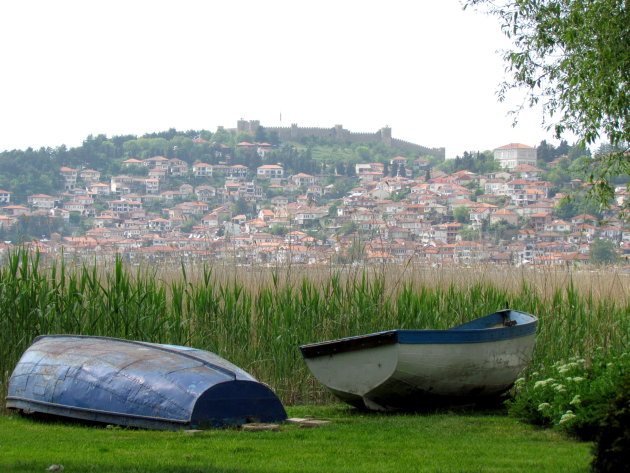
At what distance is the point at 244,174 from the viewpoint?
406 feet

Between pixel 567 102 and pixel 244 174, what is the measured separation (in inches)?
4421

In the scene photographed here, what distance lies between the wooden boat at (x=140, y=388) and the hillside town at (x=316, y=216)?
3525 millimetres

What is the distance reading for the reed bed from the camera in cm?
1113

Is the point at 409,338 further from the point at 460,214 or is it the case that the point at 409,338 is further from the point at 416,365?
the point at 460,214

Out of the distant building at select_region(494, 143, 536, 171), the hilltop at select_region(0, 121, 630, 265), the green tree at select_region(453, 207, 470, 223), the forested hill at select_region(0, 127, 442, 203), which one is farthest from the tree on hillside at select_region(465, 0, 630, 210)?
the distant building at select_region(494, 143, 536, 171)

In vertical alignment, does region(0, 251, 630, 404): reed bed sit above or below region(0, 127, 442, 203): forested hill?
below

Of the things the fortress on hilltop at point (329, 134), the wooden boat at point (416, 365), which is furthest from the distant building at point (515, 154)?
the wooden boat at point (416, 365)

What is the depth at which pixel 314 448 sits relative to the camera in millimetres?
7457

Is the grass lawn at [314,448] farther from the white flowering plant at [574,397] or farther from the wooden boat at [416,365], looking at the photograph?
the wooden boat at [416,365]

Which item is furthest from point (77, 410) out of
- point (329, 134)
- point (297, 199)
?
point (329, 134)

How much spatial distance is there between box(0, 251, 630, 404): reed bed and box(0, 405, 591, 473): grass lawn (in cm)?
221

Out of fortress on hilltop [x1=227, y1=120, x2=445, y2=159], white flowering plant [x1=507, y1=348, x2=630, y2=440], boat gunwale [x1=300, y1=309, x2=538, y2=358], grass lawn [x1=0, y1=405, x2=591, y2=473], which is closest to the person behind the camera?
grass lawn [x1=0, y1=405, x2=591, y2=473]

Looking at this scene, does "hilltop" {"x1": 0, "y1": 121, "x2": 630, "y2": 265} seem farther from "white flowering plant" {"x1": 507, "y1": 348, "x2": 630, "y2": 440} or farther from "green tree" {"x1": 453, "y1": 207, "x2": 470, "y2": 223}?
"white flowering plant" {"x1": 507, "y1": 348, "x2": 630, "y2": 440}

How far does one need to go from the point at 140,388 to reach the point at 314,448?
2.05 m
